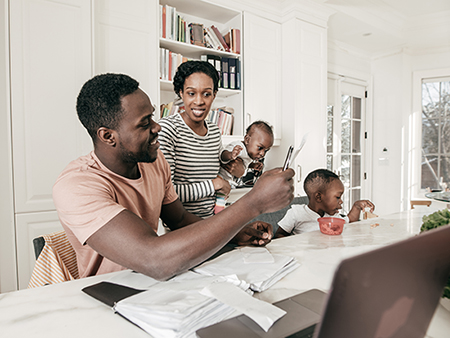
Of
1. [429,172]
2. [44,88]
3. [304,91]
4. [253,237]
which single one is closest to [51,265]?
[253,237]

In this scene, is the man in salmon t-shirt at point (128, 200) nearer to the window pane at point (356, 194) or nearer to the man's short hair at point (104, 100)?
the man's short hair at point (104, 100)

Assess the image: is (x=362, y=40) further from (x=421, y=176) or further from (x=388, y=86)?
(x=421, y=176)

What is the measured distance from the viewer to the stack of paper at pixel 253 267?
2.31ft

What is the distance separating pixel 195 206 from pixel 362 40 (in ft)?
13.3

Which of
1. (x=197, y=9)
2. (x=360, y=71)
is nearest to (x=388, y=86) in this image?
(x=360, y=71)

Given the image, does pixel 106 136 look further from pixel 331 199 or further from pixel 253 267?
pixel 331 199

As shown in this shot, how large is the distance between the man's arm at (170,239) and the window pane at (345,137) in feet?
13.7

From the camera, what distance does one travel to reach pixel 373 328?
302 mm

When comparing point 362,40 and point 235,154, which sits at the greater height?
point 362,40

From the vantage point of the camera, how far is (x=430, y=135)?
4.57 meters

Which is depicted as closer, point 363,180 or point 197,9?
point 197,9

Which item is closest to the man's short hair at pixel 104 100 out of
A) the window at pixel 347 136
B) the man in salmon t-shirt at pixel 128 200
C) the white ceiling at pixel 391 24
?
the man in salmon t-shirt at pixel 128 200

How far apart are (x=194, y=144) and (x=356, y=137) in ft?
13.2

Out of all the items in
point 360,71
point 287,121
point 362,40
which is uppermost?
point 362,40
